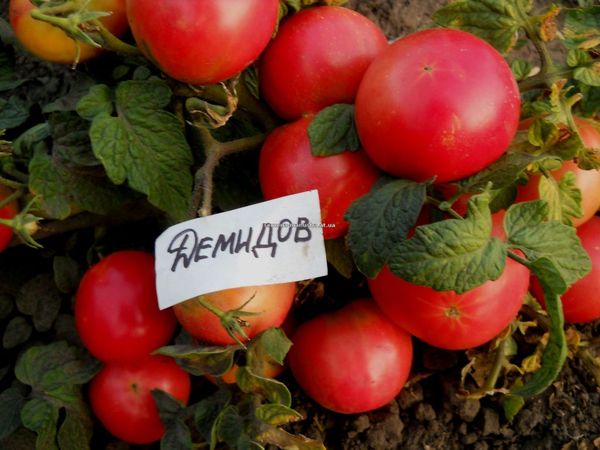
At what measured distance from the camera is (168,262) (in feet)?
2.83

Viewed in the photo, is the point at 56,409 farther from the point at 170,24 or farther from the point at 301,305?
the point at 170,24

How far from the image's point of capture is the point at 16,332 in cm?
114

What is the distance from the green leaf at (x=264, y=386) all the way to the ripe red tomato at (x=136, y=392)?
210 mm

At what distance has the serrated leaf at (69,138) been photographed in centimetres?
100

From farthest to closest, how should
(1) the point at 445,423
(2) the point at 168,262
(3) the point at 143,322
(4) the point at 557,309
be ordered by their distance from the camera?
(1) the point at 445,423 < (3) the point at 143,322 < (2) the point at 168,262 < (4) the point at 557,309

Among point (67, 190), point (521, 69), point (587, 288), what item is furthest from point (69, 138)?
point (587, 288)

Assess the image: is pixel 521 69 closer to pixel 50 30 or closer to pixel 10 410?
pixel 50 30

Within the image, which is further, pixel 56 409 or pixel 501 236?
pixel 56 409

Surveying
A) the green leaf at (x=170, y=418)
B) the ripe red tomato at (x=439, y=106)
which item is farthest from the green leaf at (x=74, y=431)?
the ripe red tomato at (x=439, y=106)

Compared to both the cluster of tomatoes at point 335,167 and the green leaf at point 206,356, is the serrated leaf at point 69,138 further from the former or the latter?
the green leaf at point 206,356

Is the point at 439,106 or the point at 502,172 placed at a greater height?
the point at 439,106

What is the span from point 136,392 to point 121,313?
0.13 metres

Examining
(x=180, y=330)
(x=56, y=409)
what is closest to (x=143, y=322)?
(x=180, y=330)

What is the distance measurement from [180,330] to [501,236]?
0.51 metres
